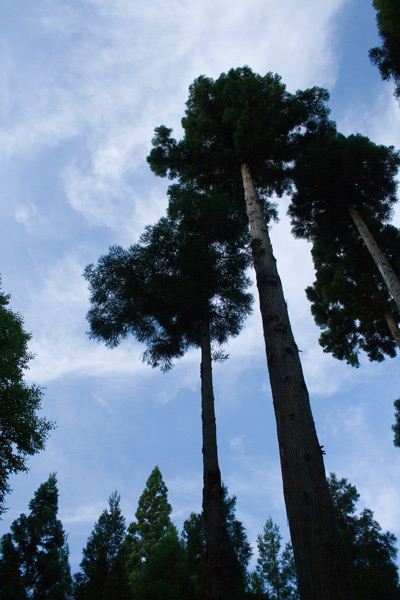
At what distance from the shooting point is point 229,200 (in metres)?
10.1

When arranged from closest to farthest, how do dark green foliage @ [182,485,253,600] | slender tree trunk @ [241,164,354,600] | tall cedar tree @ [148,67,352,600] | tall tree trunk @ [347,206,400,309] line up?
slender tree trunk @ [241,164,354,600] < tall cedar tree @ [148,67,352,600] < tall tree trunk @ [347,206,400,309] < dark green foliage @ [182,485,253,600]

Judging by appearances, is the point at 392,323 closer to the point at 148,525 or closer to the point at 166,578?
the point at 166,578

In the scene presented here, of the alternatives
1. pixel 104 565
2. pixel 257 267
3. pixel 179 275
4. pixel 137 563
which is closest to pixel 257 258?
pixel 257 267

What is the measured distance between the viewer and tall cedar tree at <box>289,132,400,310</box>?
526 inches

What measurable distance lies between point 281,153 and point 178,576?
1969 centimetres

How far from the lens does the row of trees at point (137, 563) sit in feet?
50.0

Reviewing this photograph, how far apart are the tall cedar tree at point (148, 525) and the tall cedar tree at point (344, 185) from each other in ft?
68.9

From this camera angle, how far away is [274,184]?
526 inches

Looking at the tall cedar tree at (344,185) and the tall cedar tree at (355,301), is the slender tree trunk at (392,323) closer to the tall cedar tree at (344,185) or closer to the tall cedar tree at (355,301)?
the tall cedar tree at (355,301)

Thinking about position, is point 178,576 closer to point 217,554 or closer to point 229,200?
point 217,554

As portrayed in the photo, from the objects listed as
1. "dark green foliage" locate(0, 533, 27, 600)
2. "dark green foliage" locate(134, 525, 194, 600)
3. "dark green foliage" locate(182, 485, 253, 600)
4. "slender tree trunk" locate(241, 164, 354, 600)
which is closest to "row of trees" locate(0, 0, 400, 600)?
"slender tree trunk" locate(241, 164, 354, 600)

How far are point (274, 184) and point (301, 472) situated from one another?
11488mm

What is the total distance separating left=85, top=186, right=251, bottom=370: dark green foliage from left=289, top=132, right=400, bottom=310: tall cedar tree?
543cm

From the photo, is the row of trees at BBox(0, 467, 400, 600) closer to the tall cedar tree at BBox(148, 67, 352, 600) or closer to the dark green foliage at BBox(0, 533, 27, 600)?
the dark green foliage at BBox(0, 533, 27, 600)
